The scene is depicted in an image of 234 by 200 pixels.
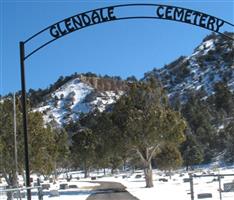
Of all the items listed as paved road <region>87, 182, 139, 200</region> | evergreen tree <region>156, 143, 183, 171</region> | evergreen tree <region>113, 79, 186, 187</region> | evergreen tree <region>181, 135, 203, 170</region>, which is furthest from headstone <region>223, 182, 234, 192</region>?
evergreen tree <region>181, 135, 203, 170</region>

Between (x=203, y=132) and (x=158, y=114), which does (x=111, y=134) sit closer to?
(x=158, y=114)

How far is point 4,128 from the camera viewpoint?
50094 millimetres

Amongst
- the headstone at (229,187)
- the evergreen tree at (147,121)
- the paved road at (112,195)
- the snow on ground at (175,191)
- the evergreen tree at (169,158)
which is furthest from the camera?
the evergreen tree at (169,158)

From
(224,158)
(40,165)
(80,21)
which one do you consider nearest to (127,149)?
(40,165)

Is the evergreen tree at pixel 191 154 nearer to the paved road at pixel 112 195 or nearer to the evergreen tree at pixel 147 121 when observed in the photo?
the evergreen tree at pixel 147 121

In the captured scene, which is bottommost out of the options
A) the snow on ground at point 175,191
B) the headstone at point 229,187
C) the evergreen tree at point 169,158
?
the snow on ground at point 175,191

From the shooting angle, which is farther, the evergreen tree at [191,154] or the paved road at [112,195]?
the evergreen tree at [191,154]

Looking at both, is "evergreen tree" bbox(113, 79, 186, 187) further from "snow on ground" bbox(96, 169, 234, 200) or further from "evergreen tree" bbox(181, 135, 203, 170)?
"evergreen tree" bbox(181, 135, 203, 170)

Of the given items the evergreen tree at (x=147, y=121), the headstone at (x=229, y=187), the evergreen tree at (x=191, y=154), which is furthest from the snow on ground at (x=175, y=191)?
the evergreen tree at (x=191, y=154)

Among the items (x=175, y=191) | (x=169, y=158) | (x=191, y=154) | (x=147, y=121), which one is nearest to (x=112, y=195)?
(x=175, y=191)

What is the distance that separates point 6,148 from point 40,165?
3.60 meters

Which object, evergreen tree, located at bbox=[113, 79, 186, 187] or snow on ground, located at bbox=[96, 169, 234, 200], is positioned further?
evergreen tree, located at bbox=[113, 79, 186, 187]

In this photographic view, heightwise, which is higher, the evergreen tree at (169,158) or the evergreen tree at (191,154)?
the evergreen tree at (191,154)

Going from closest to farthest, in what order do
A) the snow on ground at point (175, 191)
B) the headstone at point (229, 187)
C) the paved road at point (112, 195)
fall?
1. the headstone at point (229, 187)
2. the snow on ground at point (175, 191)
3. the paved road at point (112, 195)
